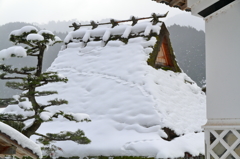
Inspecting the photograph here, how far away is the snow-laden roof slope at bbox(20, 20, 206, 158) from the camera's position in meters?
7.57

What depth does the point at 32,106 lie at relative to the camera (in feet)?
20.0

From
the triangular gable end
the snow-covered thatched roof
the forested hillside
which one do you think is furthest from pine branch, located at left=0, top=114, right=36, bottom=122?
the forested hillside

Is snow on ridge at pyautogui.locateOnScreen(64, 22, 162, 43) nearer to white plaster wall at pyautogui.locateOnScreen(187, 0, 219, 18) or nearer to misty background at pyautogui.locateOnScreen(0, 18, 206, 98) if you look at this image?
white plaster wall at pyautogui.locateOnScreen(187, 0, 219, 18)

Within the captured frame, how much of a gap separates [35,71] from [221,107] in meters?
4.57

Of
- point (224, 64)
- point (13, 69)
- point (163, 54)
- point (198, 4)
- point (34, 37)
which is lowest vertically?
point (224, 64)

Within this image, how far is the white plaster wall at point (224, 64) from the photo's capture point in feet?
8.68

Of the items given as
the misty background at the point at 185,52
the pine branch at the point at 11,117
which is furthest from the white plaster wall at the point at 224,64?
the misty background at the point at 185,52

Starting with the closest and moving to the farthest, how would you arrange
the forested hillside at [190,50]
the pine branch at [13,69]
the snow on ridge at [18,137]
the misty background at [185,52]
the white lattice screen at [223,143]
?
the white lattice screen at [223,143] → the snow on ridge at [18,137] → the pine branch at [13,69] → the forested hillside at [190,50] → the misty background at [185,52]

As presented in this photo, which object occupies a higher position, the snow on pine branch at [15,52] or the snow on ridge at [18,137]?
the snow on pine branch at [15,52]

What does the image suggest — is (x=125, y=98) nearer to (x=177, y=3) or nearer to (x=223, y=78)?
(x=177, y=3)

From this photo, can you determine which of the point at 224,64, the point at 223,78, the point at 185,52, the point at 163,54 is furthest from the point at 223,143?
the point at 185,52

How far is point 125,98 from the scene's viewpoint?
906cm

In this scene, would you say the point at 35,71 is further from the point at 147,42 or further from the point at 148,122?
the point at 147,42

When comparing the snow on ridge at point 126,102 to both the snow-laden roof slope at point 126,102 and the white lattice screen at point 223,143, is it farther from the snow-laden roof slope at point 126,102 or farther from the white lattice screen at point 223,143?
the white lattice screen at point 223,143
